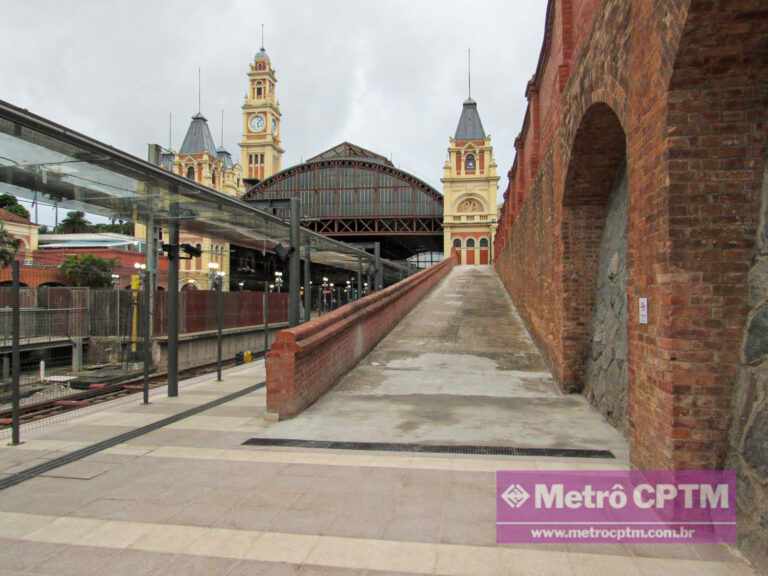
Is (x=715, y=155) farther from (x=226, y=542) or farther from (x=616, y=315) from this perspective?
(x=226, y=542)

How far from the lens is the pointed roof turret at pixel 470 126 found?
71.8 m

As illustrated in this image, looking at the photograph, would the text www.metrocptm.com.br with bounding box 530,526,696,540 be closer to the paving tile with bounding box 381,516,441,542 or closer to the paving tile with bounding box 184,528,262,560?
the paving tile with bounding box 381,516,441,542

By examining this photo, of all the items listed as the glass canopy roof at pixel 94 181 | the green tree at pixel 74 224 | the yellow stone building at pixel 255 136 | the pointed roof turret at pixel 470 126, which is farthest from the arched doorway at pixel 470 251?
the glass canopy roof at pixel 94 181

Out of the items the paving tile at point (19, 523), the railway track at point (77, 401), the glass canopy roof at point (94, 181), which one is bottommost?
the railway track at point (77, 401)

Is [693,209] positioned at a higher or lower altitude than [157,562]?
higher

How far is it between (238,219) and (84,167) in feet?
16.5

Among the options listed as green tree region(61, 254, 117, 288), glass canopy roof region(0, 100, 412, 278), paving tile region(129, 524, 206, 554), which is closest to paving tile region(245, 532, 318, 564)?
paving tile region(129, 524, 206, 554)

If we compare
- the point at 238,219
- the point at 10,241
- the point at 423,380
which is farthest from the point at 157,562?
the point at 10,241

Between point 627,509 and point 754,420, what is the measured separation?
1249mm

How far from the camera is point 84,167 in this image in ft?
25.1

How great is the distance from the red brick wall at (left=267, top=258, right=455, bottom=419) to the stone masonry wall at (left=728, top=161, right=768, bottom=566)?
16.9ft

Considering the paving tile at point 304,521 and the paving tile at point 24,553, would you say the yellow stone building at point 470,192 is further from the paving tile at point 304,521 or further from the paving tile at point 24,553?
the paving tile at point 24,553

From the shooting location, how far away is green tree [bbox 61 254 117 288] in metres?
40.6

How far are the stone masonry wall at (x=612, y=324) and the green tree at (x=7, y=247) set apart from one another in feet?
122
